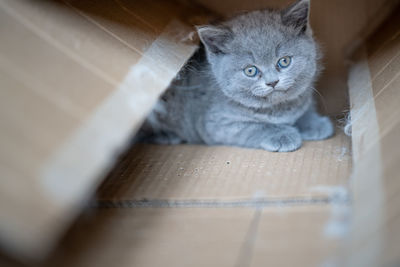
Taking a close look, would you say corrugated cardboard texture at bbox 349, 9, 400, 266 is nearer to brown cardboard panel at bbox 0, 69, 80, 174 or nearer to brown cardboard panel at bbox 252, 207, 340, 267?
brown cardboard panel at bbox 252, 207, 340, 267

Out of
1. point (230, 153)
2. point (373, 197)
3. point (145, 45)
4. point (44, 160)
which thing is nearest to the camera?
point (44, 160)

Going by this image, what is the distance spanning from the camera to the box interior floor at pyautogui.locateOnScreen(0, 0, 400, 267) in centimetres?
91

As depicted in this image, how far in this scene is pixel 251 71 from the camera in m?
1.66

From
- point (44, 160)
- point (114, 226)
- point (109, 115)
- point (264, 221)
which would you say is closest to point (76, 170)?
point (44, 160)

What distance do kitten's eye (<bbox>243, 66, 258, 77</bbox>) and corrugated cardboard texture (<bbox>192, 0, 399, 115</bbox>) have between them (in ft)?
1.60

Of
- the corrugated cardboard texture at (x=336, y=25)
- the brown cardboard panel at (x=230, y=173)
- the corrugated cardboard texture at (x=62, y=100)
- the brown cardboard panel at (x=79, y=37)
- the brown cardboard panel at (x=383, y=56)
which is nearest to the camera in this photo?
the corrugated cardboard texture at (x=62, y=100)

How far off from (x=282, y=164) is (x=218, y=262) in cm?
53

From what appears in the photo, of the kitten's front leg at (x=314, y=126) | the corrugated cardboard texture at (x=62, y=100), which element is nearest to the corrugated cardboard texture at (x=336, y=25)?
the kitten's front leg at (x=314, y=126)

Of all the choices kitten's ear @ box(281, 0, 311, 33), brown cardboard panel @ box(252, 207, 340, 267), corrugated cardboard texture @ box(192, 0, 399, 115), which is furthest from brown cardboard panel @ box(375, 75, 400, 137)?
corrugated cardboard texture @ box(192, 0, 399, 115)

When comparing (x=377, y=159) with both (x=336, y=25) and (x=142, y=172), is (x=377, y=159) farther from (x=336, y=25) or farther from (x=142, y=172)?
(x=336, y=25)

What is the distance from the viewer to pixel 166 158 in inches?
66.6

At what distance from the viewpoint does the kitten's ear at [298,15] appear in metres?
1.59

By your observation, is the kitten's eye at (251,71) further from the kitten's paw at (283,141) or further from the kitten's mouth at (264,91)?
the kitten's paw at (283,141)

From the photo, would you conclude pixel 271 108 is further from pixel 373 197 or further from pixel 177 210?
pixel 373 197
